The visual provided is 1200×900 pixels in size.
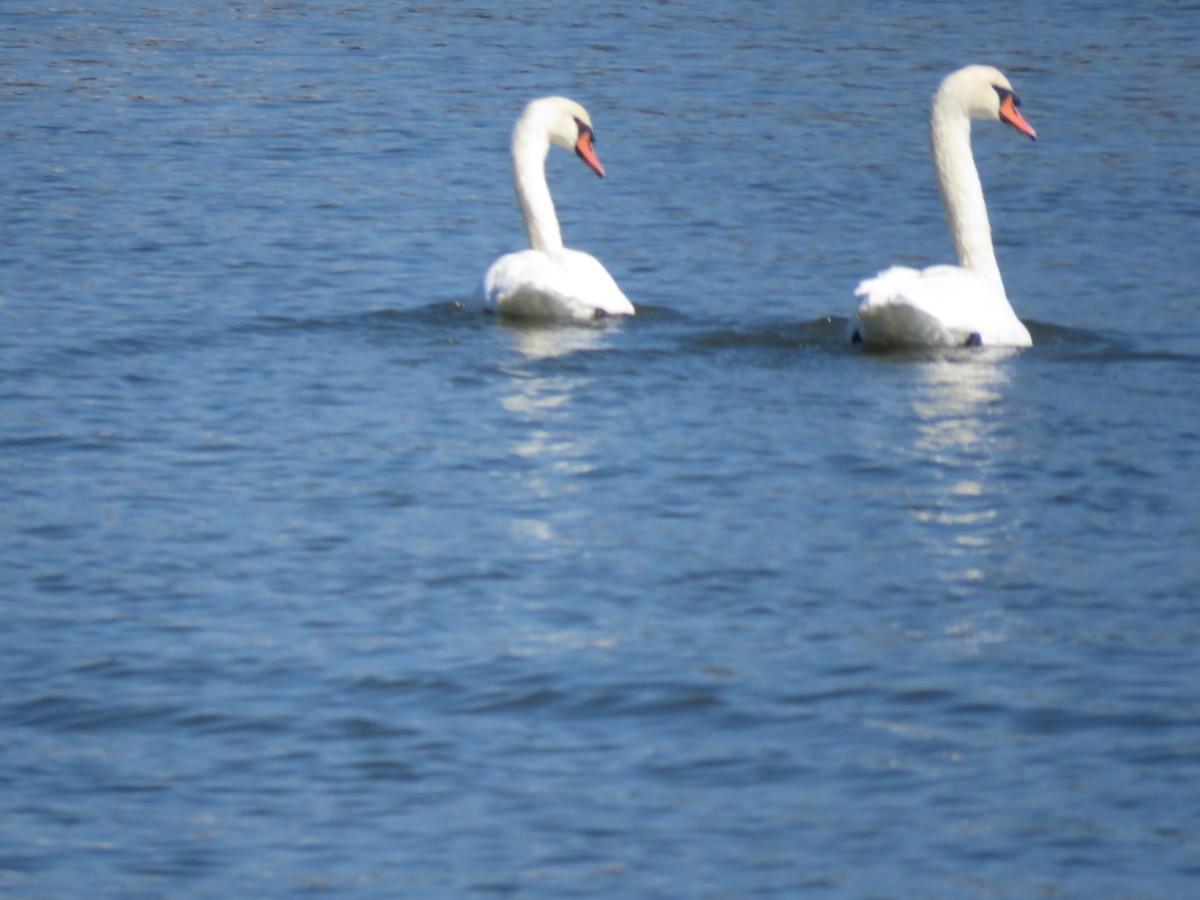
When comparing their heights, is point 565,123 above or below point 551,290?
above

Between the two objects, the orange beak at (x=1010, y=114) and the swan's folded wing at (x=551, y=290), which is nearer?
the swan's folded wing at (x=551, y=290)

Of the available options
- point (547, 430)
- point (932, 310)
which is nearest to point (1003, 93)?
point (932, 310)

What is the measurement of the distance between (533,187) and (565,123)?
75 centimetres

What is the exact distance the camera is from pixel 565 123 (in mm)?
14867

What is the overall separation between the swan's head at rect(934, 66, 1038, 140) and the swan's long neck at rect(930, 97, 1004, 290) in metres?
0.05

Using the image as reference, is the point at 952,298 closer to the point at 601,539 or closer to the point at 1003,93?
the point at 1003,93

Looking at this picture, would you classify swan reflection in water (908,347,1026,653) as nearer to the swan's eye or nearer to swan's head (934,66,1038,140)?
swan's head (934,66,1038,140)

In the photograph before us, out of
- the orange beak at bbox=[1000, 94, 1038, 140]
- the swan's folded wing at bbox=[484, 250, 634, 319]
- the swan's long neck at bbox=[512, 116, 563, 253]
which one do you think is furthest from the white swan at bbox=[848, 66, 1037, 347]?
the swan's long neck at bbox=[512, 116, 563, 253]

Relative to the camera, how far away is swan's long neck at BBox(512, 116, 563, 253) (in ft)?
46.8

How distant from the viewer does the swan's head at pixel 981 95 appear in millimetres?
13734

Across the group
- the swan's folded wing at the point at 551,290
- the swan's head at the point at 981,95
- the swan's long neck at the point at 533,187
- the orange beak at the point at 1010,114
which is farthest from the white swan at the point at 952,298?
the swan's long neck at the point at 533,187

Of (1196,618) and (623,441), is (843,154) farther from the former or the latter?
(1196,618)

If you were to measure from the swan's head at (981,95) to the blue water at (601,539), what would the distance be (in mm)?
1177

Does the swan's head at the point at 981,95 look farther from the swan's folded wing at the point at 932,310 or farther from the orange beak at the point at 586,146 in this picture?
the orange beak at the point at 586,146
